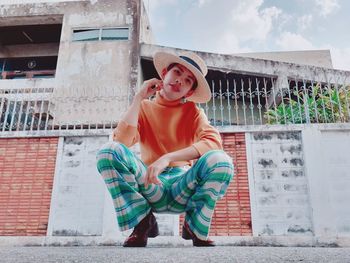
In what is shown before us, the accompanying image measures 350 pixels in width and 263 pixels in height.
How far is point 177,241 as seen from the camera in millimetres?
4254

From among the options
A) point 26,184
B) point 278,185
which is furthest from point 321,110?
point 26,184

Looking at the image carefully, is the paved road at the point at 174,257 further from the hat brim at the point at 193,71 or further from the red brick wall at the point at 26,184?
the red brick wall at the point at 26,184

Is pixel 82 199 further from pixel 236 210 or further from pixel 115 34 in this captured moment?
pixel 115 34

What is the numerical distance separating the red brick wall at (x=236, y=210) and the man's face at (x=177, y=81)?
2745 mm

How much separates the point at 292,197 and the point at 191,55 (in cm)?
308

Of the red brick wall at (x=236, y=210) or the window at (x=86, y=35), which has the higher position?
the window at (x=86, y=35)

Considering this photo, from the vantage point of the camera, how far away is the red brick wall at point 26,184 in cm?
457

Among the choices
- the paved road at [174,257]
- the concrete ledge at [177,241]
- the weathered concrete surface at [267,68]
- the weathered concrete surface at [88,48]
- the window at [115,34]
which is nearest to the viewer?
the paved road at [174,257]

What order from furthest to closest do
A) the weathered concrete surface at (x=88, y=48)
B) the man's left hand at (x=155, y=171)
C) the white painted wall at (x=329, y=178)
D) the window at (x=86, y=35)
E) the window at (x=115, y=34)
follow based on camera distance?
the window at (x=86, y=35)
the window at (x=115, y=34)
the weathered concrete surface at (x=88, y=48)
the white painted wall at (x=329, y=178)
the man's left hand at (x=155, y=171)

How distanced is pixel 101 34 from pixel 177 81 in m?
8.35

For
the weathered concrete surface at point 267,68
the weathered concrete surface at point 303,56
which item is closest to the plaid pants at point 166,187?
the weathered concrete surface at point 267,68

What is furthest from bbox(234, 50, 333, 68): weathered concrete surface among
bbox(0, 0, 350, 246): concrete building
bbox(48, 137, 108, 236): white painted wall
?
bbox(48, 137, 108, 236): white painted wall

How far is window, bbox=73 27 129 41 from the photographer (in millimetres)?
9553

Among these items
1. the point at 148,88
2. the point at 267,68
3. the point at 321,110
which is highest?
the point at 267,68
